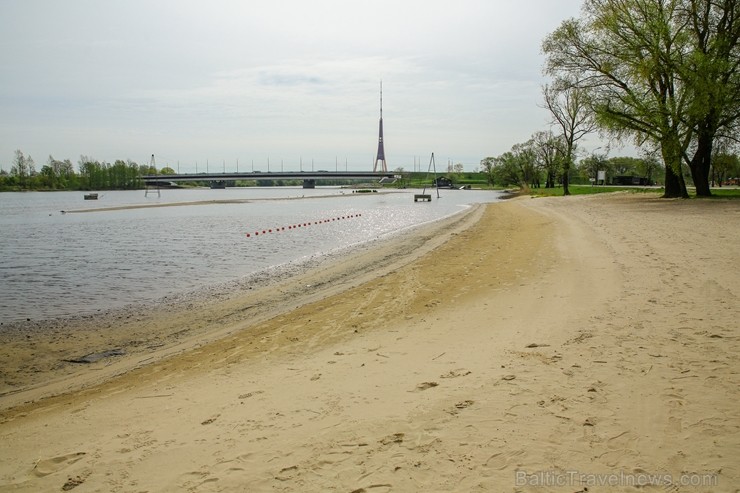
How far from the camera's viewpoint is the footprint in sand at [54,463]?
4566 millimetres

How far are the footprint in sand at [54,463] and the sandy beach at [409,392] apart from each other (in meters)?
0.02

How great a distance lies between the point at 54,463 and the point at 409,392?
12.3ft

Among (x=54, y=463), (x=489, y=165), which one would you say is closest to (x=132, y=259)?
(x=54, y=463)

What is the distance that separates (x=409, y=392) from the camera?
18.3ft

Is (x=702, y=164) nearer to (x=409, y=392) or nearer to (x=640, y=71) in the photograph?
(x=640, y=71)

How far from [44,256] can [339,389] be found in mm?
22950

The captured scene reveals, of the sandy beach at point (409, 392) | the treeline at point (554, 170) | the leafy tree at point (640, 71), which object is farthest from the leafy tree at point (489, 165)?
the sandy beach at point (409, 392)

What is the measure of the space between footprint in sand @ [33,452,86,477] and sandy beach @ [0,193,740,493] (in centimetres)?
2

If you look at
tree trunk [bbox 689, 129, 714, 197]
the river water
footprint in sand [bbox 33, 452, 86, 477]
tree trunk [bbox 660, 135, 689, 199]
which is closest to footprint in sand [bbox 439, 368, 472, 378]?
footprint in sand [bbox 33, 452, 86, 477]

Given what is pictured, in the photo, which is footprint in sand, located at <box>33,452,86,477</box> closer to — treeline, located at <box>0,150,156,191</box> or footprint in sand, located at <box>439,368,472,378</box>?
footprint in sand, located at <box>439,368,472,378</box>

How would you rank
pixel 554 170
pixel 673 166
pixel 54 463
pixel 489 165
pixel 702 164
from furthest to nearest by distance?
pixel 489 165
pixel 554 170
pixel 702 164
pixel 673 166
pixel 54 463

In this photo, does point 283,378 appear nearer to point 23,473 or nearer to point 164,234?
point 23,473

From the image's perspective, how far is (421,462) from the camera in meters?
4.11

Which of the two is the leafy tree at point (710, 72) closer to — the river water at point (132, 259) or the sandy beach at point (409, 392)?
the river water at point (132, 259)
